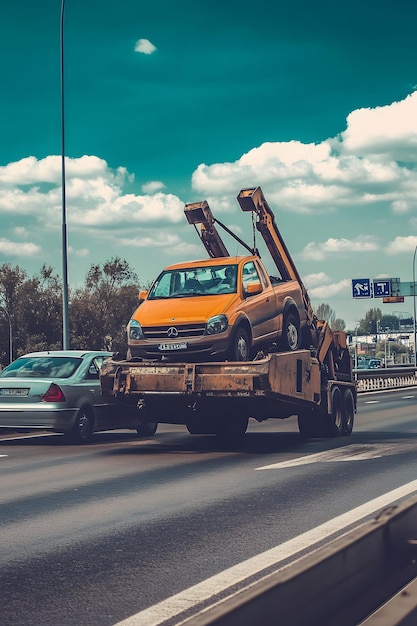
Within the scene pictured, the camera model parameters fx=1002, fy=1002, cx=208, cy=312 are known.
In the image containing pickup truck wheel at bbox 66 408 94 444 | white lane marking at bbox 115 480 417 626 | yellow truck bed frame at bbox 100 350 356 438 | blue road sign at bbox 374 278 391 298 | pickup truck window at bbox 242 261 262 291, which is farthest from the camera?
blue road sign at bbox 374 278 391 298

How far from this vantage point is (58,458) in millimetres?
13258

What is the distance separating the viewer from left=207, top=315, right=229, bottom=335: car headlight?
1362 cm

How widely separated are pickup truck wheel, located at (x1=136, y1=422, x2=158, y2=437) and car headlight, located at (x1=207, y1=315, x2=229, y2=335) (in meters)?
3.96

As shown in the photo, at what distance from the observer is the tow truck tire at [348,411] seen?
1669 cm

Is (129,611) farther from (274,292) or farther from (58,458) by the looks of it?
(274,292)

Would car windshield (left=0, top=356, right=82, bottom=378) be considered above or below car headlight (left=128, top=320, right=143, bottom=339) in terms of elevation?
below

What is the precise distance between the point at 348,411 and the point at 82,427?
15.0ft

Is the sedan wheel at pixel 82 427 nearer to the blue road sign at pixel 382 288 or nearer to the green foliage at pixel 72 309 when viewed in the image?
the blue road sign at pixel 382 288

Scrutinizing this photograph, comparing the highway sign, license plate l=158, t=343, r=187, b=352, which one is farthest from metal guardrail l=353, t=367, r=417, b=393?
license plate l=158, t=343, r=187, b=352

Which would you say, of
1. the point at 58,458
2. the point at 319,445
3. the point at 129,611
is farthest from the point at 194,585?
the point at 319,445

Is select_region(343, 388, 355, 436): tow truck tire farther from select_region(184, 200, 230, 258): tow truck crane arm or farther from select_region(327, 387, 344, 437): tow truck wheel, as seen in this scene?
select_region(184, 200, 230, 258): tow truck crane arm

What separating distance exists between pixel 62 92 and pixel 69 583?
80.7 feet

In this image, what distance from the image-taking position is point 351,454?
13336 mm

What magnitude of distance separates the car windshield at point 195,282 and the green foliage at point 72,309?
243 feet
